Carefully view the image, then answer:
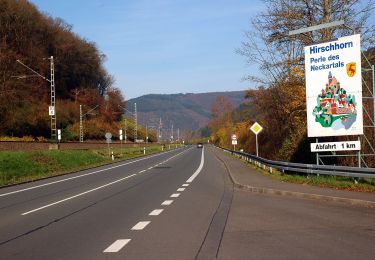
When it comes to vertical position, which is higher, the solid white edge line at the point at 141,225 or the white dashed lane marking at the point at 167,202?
the solid white edge line at the point at 141,225

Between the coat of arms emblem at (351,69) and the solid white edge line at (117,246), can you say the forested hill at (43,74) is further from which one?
the solid white edge line at (117,246)

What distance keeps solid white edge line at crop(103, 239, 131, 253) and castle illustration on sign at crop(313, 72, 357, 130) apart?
42.3 ft

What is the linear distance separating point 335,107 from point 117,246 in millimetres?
13648

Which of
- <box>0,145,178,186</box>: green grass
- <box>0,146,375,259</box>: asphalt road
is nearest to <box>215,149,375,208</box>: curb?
<box>0,146,375,259</box>: asphalt road

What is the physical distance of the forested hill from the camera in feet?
242

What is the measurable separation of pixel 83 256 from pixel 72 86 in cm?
11112

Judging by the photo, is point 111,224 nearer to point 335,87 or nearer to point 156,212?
point 156,212

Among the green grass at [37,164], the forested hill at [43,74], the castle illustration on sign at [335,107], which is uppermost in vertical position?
the forested hill at [43,74]

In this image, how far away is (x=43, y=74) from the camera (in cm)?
9512

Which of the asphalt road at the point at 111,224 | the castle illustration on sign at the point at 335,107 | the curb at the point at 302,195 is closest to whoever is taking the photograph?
the asphalt road at the point at 111,224

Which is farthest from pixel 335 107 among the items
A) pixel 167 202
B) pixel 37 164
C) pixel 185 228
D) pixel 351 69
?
pixel 37 164

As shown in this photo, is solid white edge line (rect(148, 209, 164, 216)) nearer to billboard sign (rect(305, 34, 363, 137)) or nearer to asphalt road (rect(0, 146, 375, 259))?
asphalt road (rect(0, 146, 375, 259))

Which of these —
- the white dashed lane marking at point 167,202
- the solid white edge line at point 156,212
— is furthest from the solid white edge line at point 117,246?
the white dashed lane marking at point 167,202

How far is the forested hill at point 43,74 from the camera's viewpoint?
73.8 meters
